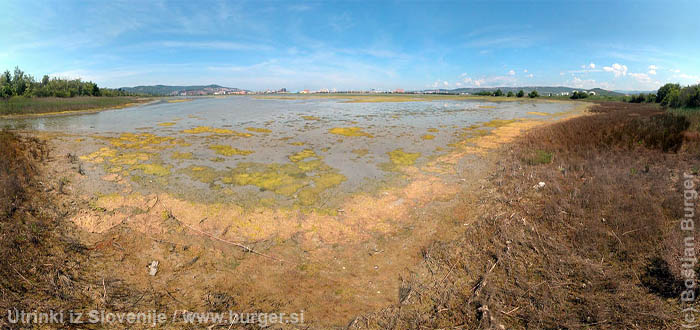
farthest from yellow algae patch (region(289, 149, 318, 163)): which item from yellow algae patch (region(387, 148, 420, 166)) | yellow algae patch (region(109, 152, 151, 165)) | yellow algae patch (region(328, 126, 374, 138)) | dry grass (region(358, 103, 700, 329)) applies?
dry grass (region(358, 103, 700, 329))

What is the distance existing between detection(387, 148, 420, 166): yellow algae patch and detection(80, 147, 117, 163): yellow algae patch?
34.0ft

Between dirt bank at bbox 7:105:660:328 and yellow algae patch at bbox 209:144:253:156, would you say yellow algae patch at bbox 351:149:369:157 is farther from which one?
yellow algae patch at bbox 209:144:253:156

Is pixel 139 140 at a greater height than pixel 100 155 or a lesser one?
greater

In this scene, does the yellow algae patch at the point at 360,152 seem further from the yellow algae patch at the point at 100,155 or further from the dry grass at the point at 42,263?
the yellow algae patch at the point at 100,155

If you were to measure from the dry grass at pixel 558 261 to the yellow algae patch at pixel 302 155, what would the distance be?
6113mm

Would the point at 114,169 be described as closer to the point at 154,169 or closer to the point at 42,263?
the point at 154,169

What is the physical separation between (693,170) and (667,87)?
184 ft

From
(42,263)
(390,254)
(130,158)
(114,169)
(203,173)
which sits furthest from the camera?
(130,158)

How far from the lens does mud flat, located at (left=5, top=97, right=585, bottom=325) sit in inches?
137

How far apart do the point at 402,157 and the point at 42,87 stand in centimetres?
9469

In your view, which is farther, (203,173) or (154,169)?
(154,169)

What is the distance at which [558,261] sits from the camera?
372 cm

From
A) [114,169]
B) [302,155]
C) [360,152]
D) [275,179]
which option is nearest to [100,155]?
[114,169]

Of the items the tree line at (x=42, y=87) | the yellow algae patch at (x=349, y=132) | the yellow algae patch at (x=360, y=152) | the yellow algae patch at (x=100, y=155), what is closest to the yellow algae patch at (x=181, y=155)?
the yellow algae patch at (x=100, y=155)
